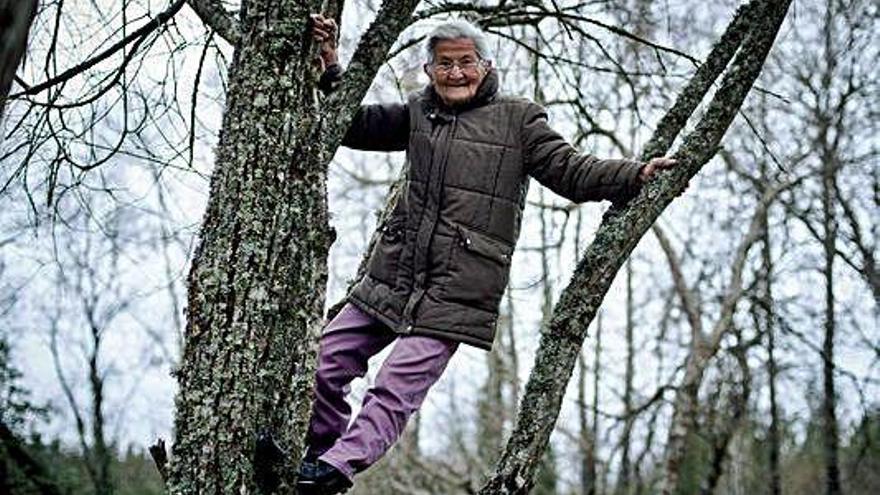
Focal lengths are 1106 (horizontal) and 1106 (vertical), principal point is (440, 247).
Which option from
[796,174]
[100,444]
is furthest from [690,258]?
[100,444]

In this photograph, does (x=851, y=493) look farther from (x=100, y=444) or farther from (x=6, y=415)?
(x=6, y=415)

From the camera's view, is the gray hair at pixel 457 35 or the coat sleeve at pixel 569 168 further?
the gray hair at pixel 457 35

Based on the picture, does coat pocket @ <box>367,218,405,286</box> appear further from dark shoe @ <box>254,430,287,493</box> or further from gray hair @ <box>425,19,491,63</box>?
dark shoe @ <box>254,430,287,493</box>

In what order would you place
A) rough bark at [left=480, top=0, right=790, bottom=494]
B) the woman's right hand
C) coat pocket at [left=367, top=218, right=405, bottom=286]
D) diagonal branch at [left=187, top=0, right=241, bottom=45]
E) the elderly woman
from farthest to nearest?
coat pocket at [left=367, top=218, right=405, bottom=286], the elderly woman, diagonal branch at [left=187, top=0, right=241, bottom=45], rough bark at [left=480, top=0, right=790, bottom=494], the woman's right hand

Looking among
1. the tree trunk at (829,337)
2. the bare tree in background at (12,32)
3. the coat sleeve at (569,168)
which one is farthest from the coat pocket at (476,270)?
the tree trunk at (829,337)

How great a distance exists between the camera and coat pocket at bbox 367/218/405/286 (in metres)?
3.23

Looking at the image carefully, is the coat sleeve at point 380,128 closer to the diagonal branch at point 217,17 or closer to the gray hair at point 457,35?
the gray hair at point 457,35

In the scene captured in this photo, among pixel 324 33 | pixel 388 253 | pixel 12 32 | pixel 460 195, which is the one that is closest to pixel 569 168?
pixel 460 195

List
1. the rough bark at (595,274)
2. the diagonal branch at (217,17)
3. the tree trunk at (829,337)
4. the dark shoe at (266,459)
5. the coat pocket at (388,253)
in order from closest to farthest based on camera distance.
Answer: the dark shoe at (266,459) < the rough bark at (595,274) < the diagonal branch at (217,17) < the coat pocket at (388,253) < the tree trunk at (829,337)

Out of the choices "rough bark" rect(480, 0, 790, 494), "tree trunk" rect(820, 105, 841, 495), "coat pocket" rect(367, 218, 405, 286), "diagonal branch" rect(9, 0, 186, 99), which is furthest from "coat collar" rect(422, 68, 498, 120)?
"tree trunk" rect(820, 105, 841, 495)

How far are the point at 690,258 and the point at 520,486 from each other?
458 inches

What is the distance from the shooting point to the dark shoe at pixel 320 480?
280cm

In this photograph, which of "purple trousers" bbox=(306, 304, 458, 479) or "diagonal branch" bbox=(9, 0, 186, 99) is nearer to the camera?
"purple trousers" bbox=(306, 304, 458, 479)

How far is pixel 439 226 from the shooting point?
125 inches
